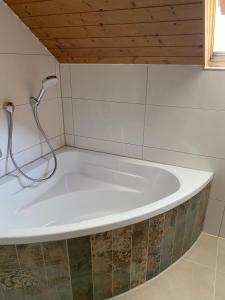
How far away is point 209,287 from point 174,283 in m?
0.22

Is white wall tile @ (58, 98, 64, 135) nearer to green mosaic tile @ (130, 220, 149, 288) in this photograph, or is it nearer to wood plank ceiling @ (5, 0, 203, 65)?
wood plank ceiling @ (5, 0, 203, 65)

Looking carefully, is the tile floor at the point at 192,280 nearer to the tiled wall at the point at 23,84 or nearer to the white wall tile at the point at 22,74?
the tiled wall at the point at 23,84

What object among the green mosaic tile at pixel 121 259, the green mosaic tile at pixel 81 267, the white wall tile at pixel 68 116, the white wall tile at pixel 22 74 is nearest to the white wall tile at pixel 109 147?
the white wall tile at pixel 68 116

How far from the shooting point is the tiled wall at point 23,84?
1.60 metres

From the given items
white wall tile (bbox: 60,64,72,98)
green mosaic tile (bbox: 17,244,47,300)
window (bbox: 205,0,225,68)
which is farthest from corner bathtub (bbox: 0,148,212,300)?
window (bbox: 205,0,225,68)

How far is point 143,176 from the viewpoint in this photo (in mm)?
1978

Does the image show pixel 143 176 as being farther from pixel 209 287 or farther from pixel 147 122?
pixel 209 287

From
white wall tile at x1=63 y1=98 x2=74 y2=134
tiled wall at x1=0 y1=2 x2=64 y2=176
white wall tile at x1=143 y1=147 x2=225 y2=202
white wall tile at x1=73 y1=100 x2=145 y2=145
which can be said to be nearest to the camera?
tiled wall at x1=0 y1=2 x2=64 y2=176

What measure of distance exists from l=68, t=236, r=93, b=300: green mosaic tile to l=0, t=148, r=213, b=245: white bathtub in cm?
30

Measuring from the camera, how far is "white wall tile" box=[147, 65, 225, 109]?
5.28 feet

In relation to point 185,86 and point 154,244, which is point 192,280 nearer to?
point 154,244

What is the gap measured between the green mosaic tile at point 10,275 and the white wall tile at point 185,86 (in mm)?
1352

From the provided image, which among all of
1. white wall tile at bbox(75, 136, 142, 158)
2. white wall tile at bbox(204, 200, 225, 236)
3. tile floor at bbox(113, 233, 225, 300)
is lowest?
tile floor at bbox(113, 233, 225, 300)

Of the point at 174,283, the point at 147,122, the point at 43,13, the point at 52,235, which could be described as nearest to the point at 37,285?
the point at 52,235
